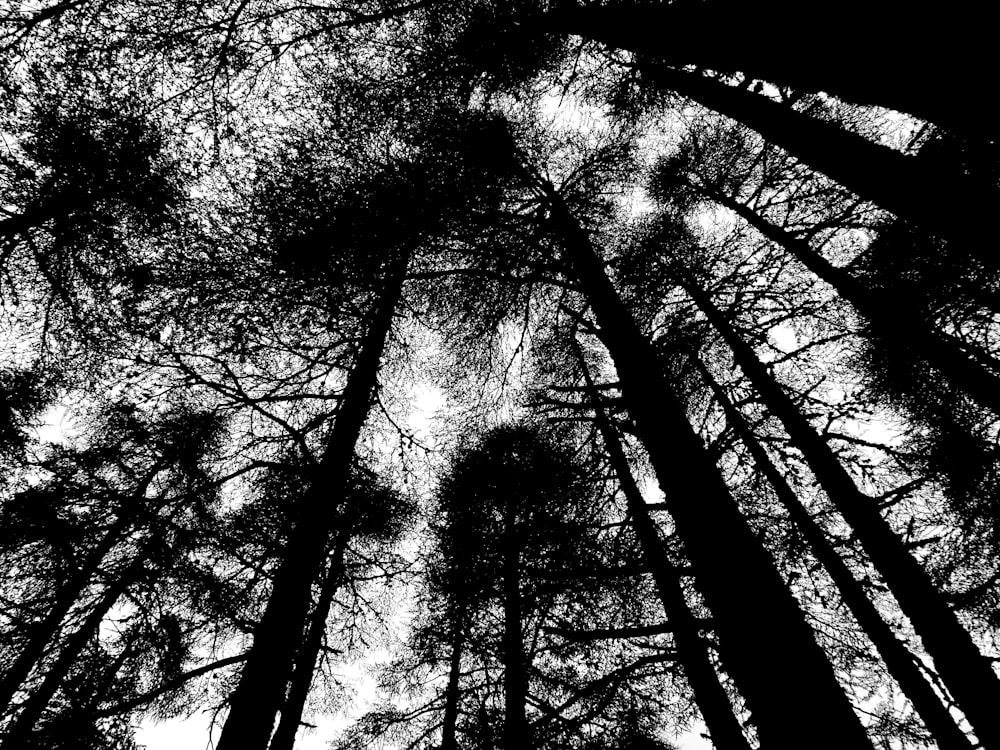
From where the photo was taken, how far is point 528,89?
7273 mm

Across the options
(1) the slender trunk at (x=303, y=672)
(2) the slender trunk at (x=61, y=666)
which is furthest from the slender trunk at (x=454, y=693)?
(2) the slender trunk at (x=61, y=666)

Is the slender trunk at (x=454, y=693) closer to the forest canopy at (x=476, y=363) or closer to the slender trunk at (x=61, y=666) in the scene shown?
the forest canopy at (x=476, y=363)

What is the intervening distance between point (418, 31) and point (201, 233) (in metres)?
4.53

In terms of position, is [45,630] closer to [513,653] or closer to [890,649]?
[513,653]

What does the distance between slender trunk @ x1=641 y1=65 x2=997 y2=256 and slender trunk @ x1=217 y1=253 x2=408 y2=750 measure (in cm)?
508

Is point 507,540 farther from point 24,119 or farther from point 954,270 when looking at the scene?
point 24,119

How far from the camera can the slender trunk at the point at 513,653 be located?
5828mm

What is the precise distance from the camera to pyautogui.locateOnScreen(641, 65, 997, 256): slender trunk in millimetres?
2326

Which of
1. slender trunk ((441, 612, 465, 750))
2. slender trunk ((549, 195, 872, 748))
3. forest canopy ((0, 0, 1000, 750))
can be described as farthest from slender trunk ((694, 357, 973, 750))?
slender trunk ((441, 612, 465, 750))

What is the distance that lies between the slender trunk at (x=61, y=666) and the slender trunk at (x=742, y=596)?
7.96 meters

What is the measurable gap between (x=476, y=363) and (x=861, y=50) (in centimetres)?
608

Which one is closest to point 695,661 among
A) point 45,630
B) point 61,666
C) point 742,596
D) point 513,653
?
point 513,653

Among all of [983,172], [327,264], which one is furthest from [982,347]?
[327,264]

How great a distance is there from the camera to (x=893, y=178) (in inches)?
105
